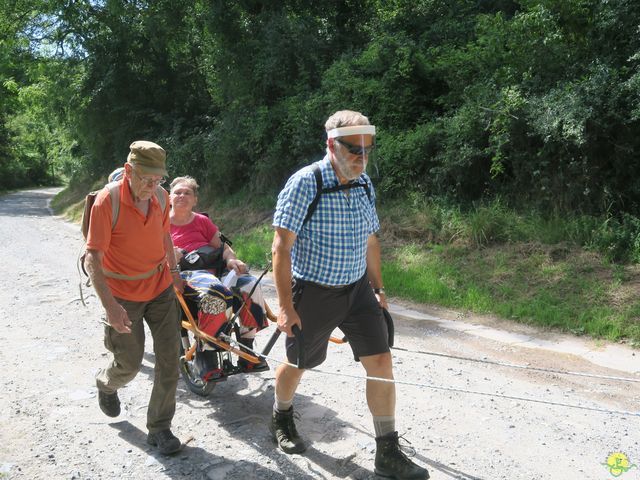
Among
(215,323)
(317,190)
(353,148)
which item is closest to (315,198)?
(317,190)

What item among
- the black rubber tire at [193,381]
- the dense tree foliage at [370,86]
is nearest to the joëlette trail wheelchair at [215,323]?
the black rubber tire at [193,381]

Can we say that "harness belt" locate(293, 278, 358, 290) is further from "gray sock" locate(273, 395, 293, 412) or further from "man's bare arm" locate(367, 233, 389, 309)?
"gray sock" locate(273, 395, 293, 412)

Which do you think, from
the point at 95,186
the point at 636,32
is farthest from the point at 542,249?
the point at 95,186

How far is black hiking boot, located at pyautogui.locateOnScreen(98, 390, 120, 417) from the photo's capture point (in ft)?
14.8

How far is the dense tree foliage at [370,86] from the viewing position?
8.41m

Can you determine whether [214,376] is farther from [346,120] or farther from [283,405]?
[346,120]

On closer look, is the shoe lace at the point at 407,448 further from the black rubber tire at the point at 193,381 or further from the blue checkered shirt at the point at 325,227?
the black rubber tire at the point at 193,381

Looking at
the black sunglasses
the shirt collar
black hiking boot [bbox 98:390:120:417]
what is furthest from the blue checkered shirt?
black hiking boot [bbox 98:390:120:417]

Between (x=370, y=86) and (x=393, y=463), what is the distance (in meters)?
9.25

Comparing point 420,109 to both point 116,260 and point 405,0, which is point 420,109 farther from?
point 116,260

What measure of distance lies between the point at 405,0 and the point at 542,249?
819 centimetres

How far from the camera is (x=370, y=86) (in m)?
11.8

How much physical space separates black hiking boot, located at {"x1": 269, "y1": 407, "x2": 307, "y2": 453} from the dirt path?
0.28 feet

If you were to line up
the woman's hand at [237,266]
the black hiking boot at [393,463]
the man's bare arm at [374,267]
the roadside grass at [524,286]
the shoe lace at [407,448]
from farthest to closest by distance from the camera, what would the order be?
the roadside grass at [524,286] → the woman's hand at [237,266] → the man's bare arm at [374,267] → the shoe lace at [407,448] → the black hiking boot at [393,463]
